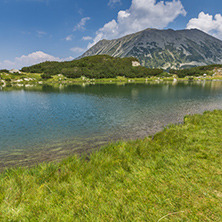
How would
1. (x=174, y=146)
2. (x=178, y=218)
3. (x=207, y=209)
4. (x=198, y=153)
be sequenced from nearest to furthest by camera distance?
(x=178, y=218), (x=207, y=209), (x=198, y=153), (x=174, y=146)

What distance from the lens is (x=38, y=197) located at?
691cm

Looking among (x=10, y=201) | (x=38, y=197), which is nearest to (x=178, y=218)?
(x=38, y=197)

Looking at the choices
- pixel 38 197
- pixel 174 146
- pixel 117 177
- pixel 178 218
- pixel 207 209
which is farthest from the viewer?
pixel 174 146

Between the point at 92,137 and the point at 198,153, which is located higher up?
the point at 198,153

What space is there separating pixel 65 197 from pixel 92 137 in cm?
1391

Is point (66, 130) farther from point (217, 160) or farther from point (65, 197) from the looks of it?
point (217, 160)

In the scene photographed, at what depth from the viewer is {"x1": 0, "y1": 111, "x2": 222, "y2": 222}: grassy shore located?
568 cm

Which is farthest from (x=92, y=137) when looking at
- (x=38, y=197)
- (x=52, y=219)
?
(x=52, y=219)

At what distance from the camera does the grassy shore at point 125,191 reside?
568 centimetres

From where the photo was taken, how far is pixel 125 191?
7.12 m

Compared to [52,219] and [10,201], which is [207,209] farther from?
[10,201]

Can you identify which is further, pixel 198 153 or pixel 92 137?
pixel 92 137

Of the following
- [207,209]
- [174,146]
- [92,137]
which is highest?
[207,209]

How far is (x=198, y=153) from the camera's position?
10875mm
